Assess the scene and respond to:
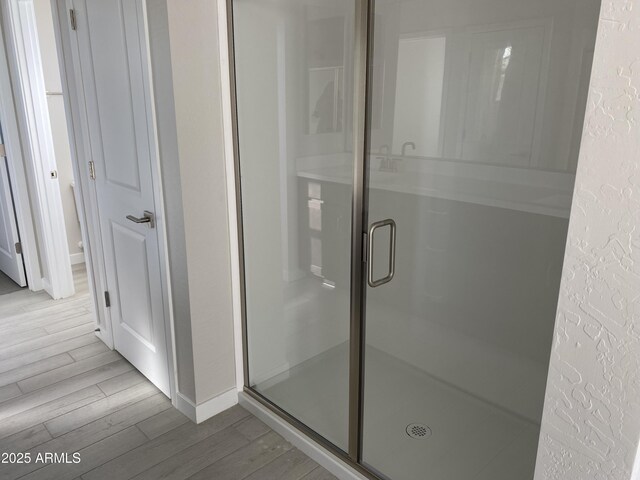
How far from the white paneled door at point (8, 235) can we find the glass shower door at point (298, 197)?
2.37 metres

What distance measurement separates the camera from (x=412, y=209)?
163 centimetres

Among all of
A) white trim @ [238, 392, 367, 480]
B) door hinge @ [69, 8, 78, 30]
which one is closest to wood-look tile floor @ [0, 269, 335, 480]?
white trim @ [238, 392, 367, 480]

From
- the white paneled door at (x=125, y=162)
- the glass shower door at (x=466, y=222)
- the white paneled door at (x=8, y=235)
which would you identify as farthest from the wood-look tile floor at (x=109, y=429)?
the white paneled door at (x=8, y=235)

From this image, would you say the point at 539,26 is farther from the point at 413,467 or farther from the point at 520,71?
the point at 413,467

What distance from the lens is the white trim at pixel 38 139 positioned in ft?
10.0

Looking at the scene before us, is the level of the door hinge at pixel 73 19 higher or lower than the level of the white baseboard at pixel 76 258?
higher

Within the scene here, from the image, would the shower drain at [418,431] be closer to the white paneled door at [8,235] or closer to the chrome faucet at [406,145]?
the chrome faucet at [406,145]

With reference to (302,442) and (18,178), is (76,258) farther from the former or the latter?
(302,442)

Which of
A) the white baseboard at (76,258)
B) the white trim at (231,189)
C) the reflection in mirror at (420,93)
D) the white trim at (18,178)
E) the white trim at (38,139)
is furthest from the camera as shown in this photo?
the white baseboard at (76,258)

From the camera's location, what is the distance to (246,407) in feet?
7.70

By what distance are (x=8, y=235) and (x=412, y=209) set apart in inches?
134

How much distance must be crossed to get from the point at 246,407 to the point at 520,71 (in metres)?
1.82

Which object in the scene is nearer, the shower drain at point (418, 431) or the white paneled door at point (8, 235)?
the shower drain at point (418, 431)

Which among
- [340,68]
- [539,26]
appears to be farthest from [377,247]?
[539,26]
